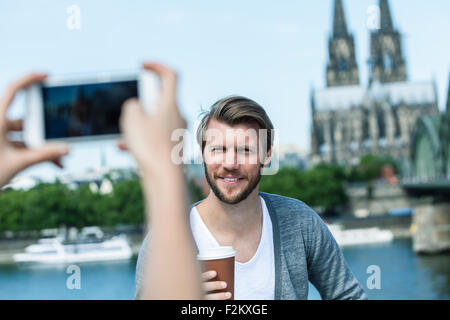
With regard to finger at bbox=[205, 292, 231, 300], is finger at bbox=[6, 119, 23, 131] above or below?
above

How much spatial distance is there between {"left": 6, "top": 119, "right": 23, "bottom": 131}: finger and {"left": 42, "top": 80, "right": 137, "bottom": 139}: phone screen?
0.04m

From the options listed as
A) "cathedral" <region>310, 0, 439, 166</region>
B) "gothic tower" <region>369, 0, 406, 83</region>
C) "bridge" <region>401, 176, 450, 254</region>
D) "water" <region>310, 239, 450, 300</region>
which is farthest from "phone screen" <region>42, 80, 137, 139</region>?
"gothic tower" <region>369, 0, 406, 83</region>

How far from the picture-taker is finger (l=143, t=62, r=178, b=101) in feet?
1.82

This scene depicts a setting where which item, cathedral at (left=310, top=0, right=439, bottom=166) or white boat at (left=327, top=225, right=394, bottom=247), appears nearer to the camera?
white boat at (left=327, top=225, right=394, bottom=247)

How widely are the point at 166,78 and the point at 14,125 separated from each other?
167mm

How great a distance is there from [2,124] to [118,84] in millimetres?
183

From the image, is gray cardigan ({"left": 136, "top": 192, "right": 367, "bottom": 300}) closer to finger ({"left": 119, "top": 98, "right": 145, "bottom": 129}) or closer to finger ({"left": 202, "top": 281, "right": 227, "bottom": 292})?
finger ({"left": 202, "top": 281, "right": 227, "bottom": 292})

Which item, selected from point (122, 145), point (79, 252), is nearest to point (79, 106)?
point (122, 145)

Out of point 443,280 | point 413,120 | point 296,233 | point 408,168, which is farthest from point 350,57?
point 296,233

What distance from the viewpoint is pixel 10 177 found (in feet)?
1.86

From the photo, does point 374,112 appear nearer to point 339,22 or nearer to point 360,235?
point 339,22

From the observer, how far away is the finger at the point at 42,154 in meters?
0.55

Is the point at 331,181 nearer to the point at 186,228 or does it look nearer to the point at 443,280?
the point at 443,280

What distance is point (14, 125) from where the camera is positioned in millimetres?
635
